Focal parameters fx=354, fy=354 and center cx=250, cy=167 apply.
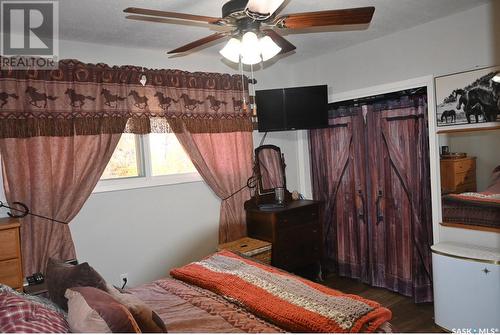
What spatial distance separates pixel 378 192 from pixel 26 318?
10.5 feet

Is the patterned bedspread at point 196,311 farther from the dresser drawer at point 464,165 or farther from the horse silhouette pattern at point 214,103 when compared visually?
the dresser drawer at point 464,165

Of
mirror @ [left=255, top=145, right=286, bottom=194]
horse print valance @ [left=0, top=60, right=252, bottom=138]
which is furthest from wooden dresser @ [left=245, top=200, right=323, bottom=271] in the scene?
horse print valance @ [left=0, top=60, right=252, bottom=138]

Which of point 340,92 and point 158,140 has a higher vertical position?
point 340,92

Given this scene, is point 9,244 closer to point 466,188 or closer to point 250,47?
point 250,47

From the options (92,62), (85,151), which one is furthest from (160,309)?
(92,62)

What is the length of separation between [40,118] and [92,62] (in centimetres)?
66

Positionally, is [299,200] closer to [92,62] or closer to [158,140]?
[158,140]

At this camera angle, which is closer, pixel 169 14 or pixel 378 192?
pixel 169 14

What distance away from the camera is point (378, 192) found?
3664mm

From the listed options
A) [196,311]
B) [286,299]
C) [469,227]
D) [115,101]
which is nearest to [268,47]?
[286,299]

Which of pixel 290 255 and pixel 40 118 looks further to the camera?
pixel 290 255

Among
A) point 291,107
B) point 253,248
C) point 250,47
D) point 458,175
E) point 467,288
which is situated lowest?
point 467,288

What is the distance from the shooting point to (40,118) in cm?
281

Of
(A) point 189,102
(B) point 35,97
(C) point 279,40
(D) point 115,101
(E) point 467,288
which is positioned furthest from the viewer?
(A) point 189,102
